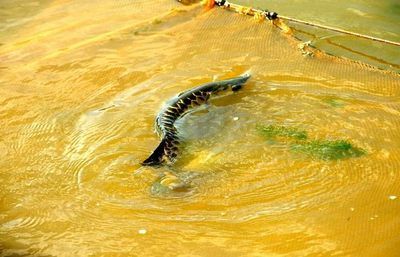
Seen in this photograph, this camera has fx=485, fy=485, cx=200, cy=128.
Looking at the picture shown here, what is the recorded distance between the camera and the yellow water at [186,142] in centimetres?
335

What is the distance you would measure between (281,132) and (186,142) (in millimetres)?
866

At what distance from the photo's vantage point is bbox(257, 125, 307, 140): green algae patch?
14.3 ft

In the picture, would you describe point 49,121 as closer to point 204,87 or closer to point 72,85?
point 72,85

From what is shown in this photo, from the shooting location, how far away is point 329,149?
4.12m

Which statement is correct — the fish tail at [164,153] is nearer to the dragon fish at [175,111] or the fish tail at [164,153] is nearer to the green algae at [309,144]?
the dragon fish at [175,111]

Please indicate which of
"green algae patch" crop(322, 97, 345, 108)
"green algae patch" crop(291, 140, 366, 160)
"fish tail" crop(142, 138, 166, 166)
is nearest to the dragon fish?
"fish tail" crop(142, 138, 166, 166)

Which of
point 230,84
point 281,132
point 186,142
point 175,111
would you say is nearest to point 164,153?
point 186,142

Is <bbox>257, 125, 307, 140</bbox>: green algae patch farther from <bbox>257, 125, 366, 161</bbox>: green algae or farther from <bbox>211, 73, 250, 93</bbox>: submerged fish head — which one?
<bbox>211, 73, 250, 93</bbox>: submerged fish head

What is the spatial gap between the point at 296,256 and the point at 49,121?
268 centimetres

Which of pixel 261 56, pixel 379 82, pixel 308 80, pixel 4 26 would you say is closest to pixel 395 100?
pixel 379 82

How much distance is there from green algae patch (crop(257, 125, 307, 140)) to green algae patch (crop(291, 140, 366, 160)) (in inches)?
4.7

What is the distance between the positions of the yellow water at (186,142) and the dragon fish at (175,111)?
0.10m

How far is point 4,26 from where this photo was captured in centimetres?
662

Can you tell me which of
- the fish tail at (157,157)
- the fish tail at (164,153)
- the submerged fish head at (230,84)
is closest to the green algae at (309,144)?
the submerged fish head at (230,84)
